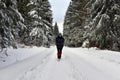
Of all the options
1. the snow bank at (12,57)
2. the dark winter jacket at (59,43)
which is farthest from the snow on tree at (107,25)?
the snow bank at (12,57)

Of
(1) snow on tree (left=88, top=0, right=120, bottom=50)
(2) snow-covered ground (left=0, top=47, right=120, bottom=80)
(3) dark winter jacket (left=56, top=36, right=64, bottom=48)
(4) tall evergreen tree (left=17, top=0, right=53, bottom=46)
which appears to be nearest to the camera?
(2) snow-covered ground (left=0, top=47, right=120, bottom=80)

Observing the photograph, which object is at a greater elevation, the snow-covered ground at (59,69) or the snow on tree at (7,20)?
the snow on tree at (7,20)

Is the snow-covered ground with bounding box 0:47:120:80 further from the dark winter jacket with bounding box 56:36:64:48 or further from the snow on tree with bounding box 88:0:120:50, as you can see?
the snow on tree with bounding box 88:0:120:50

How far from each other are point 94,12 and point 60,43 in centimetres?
880

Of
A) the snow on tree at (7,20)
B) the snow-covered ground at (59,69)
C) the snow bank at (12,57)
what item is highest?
the snow on tree at (7,20)

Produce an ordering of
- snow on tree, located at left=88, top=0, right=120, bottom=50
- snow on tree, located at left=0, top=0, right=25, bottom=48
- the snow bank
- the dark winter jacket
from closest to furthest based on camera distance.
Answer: snow on tree, located at left=0, top=0, right=25, bottom=48 < the snow bank < the dark winter jacket < snow on tree, located at left=88, top=0, right=120, bottom=50

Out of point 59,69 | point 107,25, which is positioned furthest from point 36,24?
point 59,69

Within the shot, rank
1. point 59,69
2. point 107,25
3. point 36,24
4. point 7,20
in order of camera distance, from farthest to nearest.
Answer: point 36,24 < point 107,25 < point 7,20 < point 59,69

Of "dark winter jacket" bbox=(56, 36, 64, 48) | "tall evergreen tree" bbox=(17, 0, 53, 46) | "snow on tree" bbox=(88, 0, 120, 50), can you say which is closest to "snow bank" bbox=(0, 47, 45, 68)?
"dark winter jacket" bbox=(56, 36, 64, 48)

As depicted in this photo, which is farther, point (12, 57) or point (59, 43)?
point (59, 43)

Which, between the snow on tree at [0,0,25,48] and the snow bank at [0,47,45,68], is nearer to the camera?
the snow on tree at [0,0,25,48]

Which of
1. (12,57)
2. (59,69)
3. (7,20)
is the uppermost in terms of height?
(7,20)

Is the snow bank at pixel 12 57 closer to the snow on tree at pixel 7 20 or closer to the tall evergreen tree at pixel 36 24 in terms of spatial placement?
the snow on tree at pixel 7 20

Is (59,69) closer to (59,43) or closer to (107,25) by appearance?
(59,43)
